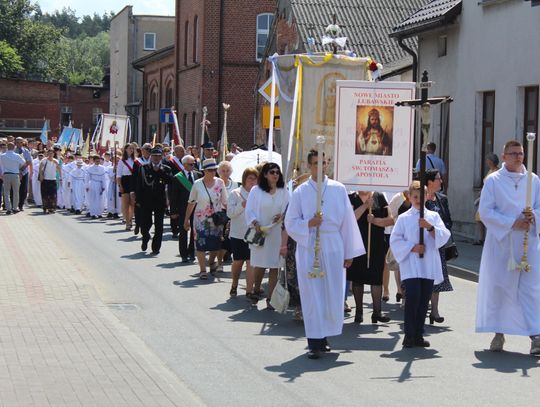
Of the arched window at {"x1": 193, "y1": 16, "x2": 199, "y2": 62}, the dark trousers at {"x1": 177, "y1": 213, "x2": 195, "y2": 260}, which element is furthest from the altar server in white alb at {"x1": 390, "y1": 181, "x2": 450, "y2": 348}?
the arched window at {"x1": 193, "y1": 16, "x2": 199, "y2": 62}

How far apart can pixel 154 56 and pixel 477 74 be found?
3847cm

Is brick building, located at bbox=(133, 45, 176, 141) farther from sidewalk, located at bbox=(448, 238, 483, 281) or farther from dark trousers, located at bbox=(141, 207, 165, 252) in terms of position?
dark trousers, located at bbox=(141, 207, 165, 252)

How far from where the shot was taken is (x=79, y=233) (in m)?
24.8

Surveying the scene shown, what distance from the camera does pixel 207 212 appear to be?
16.7 metres

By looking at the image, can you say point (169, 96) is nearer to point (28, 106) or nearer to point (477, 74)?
point (28, 106)

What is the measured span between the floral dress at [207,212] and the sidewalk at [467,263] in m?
3.89

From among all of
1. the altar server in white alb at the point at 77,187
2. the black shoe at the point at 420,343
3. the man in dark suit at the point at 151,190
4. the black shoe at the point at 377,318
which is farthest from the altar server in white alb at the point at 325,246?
the altar server in white alb at the point at 77,187

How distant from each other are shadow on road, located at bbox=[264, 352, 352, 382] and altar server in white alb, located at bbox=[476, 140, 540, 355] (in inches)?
64.5

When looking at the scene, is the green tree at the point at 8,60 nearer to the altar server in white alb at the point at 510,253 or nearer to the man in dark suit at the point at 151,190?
the man in dark suit at the point at 151,190

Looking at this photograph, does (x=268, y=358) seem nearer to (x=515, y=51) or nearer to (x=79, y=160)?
(x=515, y=51)

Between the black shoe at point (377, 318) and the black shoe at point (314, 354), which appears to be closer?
the black shoe at point (314, 354)

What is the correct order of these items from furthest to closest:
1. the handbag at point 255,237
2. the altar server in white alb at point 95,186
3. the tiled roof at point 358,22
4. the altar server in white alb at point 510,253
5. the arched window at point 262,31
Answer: the arched window at point 262,31 < the tiled roof at point 358,22 < the altar server in white alb at point 95,186 < the handbag at point 255,237 < the altar server in white alb at point 510,253

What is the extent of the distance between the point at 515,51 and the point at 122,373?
1647 centimetres

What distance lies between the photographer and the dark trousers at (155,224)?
20219 mm
